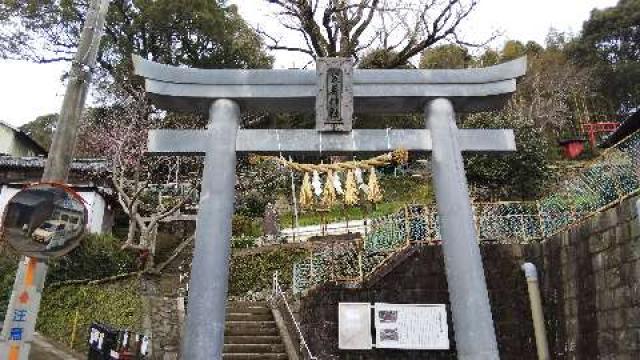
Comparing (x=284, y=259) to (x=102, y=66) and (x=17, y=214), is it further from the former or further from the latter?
(x=102, y=66)

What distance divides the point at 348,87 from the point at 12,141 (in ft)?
118

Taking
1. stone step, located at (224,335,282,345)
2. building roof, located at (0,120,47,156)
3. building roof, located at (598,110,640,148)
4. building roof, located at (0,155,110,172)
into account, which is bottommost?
stone step, located at (224,335,282,345)

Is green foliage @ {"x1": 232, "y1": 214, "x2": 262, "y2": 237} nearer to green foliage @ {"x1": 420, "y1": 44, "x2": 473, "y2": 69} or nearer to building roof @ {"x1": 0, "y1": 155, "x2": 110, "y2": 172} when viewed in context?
building roof @ {"x1": 0, "y1": 155, "x2": 110, "y2": 172}

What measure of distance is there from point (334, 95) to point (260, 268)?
15023 mm

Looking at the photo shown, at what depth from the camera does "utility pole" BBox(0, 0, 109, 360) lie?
17.3 ft

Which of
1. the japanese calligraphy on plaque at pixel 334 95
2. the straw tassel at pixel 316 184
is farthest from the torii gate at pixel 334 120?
the straw tassel at pixel 316 184

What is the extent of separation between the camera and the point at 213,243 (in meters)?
7.97

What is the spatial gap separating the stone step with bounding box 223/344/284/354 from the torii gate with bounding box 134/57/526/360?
316 inches

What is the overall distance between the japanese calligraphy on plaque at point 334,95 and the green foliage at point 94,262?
51.1 feet

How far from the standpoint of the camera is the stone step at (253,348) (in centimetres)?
1525

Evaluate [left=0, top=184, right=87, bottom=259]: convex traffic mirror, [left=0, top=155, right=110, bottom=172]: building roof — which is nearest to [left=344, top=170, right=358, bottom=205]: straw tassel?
[left=0, top=184, right=87, bottom=259]: convex traffic mirror

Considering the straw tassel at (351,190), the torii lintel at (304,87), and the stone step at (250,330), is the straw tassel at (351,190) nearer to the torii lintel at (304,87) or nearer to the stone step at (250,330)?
the torii lintel at (304,87)

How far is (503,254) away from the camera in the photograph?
14.5 metres

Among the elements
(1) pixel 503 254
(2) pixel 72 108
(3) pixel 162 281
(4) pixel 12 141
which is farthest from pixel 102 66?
(2) pixel 72 108
